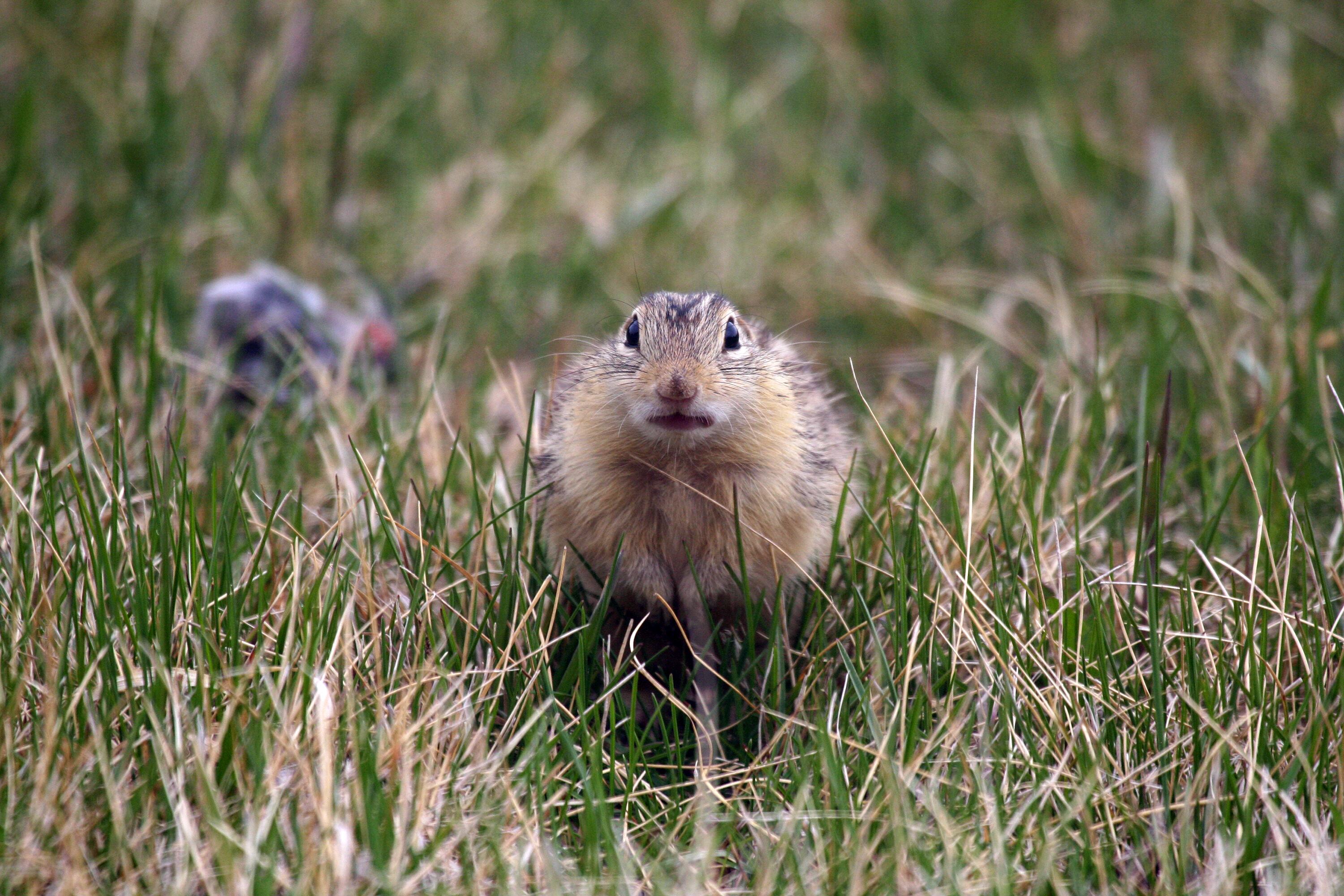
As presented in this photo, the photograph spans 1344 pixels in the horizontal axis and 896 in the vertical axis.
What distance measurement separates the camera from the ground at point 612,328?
2355mm

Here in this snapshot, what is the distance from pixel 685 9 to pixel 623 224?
187 cm

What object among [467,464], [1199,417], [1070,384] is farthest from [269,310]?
[1199,417]

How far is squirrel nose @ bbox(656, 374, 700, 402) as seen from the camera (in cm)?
270

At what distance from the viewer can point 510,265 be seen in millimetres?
5312

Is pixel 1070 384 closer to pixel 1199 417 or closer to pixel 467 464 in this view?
pixel 1199 417

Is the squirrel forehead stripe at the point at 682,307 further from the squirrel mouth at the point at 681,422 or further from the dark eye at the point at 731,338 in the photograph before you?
the squirrel mouth at the point at 681,422

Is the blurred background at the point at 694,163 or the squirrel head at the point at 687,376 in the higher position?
the blurred background at the point at 694,163

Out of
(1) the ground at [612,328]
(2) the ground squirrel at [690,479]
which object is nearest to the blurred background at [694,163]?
(1) the ground at [612,328]

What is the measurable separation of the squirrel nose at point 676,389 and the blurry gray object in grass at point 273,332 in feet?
5.55

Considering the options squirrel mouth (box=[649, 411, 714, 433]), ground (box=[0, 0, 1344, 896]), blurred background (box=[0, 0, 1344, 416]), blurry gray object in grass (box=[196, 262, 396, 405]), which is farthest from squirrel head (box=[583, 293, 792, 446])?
blurry gray object in grass (box=[196, 262, 396, 405])

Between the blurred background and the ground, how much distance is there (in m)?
0.03

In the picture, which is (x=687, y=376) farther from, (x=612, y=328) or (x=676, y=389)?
(x=612, y=328)

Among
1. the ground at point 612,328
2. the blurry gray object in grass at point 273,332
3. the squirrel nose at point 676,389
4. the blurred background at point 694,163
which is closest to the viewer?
the ground at point 612,328

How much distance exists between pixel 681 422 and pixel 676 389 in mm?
104
